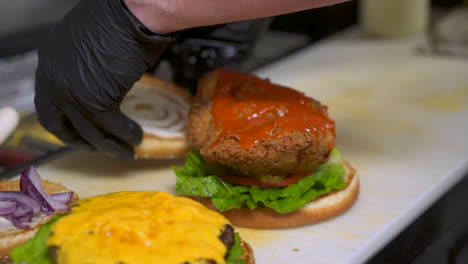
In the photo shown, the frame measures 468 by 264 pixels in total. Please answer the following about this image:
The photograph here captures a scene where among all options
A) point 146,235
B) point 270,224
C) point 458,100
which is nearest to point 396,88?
point 458,100

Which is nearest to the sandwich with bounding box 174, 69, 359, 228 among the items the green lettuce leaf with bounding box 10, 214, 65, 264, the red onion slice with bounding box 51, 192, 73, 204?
the red onion slice with bounding box 51, 192, 73, 204

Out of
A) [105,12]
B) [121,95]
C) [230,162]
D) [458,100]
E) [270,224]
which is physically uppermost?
[105,12]

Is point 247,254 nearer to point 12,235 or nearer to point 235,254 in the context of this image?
point 235,254

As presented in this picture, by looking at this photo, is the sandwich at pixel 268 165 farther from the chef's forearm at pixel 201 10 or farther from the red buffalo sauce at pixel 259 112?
the chef's forearm at pixel 201 10

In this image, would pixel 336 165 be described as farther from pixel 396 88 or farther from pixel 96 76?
pixel 396 88

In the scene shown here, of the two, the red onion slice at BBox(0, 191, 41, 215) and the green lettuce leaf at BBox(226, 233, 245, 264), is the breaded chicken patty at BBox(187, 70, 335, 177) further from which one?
the red onion slice at BBox(0, 191, 41, 215)

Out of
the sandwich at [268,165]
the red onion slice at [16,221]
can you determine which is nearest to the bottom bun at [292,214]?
the sandwich at [268,165]
